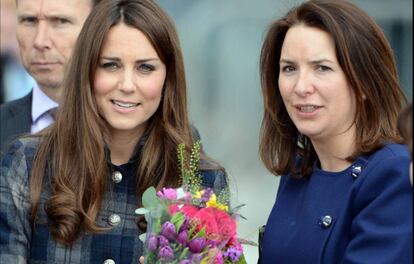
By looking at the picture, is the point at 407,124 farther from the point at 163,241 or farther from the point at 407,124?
the point at 163,241

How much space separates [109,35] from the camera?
4.43m

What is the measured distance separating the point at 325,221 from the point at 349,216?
0.39 ft

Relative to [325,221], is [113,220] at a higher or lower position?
lower

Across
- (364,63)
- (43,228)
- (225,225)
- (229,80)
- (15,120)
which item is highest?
(364,63)

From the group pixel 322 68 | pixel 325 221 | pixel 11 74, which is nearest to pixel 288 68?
pixel 322 68

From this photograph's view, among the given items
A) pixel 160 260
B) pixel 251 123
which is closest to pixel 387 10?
pixel 251 123

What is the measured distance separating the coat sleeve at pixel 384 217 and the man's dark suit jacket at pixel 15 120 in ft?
7.47

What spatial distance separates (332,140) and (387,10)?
21.0 ft

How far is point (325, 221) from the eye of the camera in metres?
3.92

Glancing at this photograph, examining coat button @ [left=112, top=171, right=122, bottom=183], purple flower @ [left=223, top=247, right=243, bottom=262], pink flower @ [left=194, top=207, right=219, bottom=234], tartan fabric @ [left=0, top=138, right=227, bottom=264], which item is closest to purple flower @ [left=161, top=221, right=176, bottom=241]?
pink flower @ [left=194, top=207, right=219, bottom=234]

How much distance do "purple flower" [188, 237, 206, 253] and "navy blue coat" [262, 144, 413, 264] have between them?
1.36 ft

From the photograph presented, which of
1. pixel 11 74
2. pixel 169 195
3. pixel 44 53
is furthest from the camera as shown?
pixel 11 74

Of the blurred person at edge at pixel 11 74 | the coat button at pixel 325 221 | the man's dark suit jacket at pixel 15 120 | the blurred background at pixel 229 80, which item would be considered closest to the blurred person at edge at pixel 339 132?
the coat button at pixel 325 221

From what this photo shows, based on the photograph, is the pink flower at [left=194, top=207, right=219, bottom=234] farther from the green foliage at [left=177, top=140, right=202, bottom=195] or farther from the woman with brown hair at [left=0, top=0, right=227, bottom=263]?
the woman with brown hair at [left=0, top=0, right=227, bottom=263]
